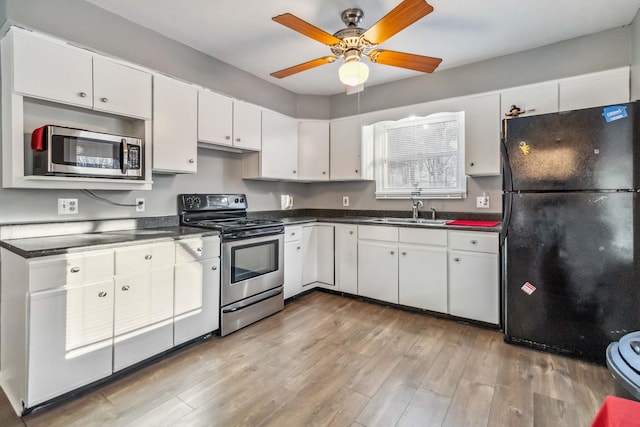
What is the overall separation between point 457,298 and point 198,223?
2473 mm

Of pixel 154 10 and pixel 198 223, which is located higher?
pixel 154 10

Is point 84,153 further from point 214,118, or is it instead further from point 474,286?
point 474,286

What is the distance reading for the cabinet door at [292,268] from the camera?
339 centimetres

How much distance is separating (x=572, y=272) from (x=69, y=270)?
10.5 ft

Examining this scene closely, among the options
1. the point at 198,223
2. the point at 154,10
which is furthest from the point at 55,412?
the point at 154,10

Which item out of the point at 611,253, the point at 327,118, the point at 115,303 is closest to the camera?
the point at 115,303

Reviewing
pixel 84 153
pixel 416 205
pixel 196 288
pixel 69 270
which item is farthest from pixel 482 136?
pixel 69 270

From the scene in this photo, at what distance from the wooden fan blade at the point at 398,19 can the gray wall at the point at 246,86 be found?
1645 mm

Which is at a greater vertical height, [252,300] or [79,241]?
[79,241]

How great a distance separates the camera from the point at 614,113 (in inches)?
82.5

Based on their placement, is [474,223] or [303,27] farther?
[474,223]

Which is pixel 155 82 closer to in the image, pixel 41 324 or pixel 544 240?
pixel 41 324

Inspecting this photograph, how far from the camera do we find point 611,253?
2.13 meters

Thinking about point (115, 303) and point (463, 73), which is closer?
point (115, 303)
